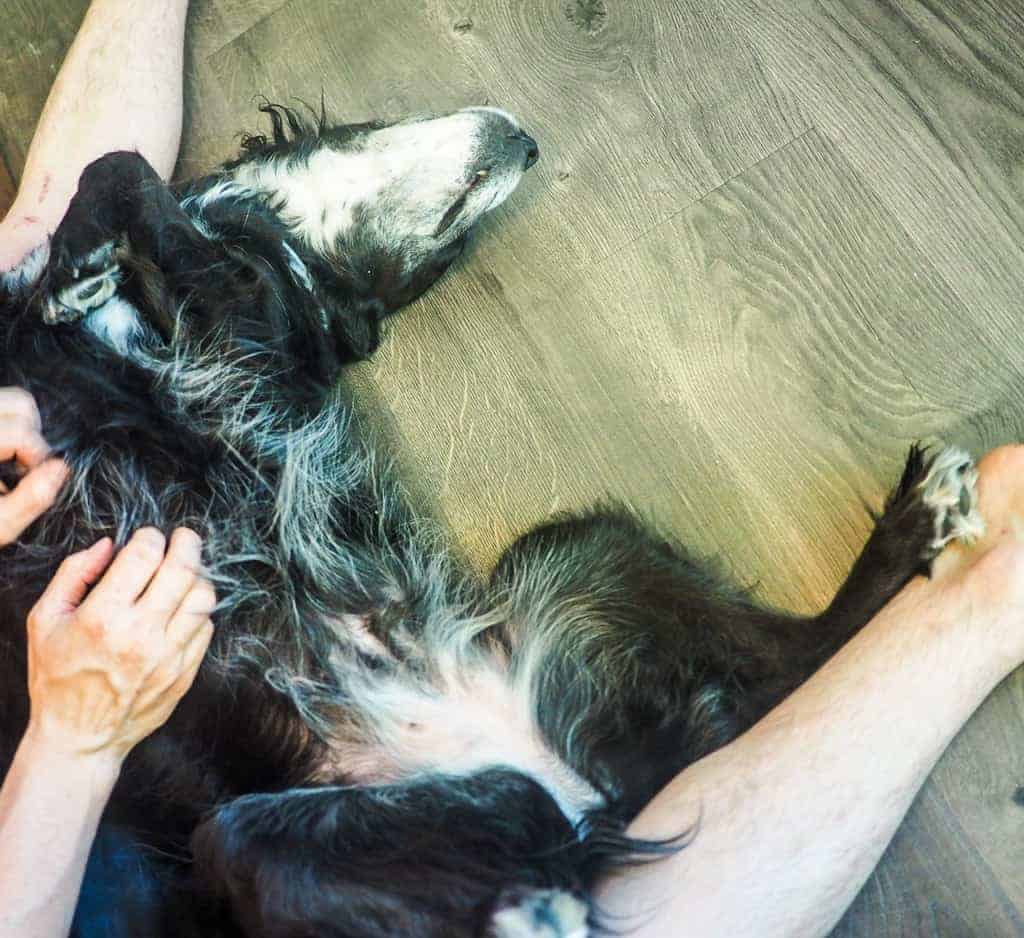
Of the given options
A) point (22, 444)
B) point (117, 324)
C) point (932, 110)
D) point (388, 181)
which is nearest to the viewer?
point (22, 444)

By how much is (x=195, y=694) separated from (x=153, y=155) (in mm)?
1109

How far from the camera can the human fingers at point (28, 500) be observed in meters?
1.50

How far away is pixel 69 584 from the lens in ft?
4.75

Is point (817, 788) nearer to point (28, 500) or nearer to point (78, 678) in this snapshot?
point (78, 678)

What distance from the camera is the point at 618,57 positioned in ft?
6.56

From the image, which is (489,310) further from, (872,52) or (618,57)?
(872,52)

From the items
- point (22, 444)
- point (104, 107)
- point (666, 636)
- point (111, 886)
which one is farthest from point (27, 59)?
point (666, 636)

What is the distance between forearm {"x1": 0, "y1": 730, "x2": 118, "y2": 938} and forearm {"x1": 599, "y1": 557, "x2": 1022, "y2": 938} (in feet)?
2.42

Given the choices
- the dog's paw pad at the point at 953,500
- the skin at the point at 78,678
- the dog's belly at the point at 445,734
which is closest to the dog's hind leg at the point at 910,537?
the dog's paw pad at the point at 953,500

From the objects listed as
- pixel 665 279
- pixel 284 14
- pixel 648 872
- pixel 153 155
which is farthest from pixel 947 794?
pixel 284 14

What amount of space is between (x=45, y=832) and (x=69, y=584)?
351 millimetres

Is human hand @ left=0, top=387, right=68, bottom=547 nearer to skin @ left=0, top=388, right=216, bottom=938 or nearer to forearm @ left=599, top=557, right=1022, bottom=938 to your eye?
skin @ left=0, top=388, right=216, bottom=938

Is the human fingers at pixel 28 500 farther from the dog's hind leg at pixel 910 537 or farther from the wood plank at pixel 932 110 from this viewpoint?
the wood plank at pixel 932 110

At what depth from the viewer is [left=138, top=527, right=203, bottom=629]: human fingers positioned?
143 centimetres
